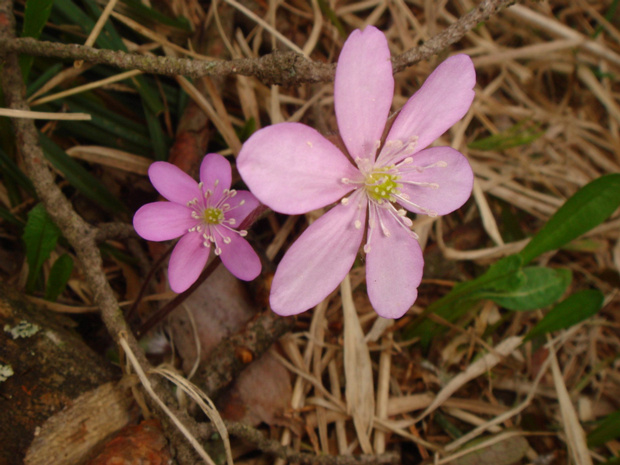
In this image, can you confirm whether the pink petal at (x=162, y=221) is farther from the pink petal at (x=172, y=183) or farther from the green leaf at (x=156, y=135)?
the green leaf at (x=156, y=135)

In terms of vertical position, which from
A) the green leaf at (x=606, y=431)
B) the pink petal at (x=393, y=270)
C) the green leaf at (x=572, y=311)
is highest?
the pink petal at (x=393, y=270)

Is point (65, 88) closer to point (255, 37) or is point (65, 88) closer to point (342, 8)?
point (255, 37)

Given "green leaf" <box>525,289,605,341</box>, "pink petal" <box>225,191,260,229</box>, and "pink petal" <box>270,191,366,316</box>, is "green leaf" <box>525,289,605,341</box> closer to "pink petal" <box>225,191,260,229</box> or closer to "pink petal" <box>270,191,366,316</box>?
"pink petal" <box>270,191,366,316</box>

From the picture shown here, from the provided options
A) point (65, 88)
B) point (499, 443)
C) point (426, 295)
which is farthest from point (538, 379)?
point (65, 88)

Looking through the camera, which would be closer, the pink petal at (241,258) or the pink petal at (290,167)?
the pink petal at (290,167)

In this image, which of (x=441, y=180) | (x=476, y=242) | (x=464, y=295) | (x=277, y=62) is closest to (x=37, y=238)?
(x=277, y=62)

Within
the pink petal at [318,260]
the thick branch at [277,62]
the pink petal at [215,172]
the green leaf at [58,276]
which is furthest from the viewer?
the green leaf at [58,276]

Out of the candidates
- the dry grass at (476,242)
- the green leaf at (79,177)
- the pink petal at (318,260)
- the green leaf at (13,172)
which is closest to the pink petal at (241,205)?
the pink petal at (318,260)

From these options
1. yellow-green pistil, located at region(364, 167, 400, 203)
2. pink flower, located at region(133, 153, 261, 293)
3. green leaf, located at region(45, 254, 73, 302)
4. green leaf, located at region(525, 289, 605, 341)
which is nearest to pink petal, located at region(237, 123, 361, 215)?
yellow-green pistil, located at region(364, 167, 400, 203)
